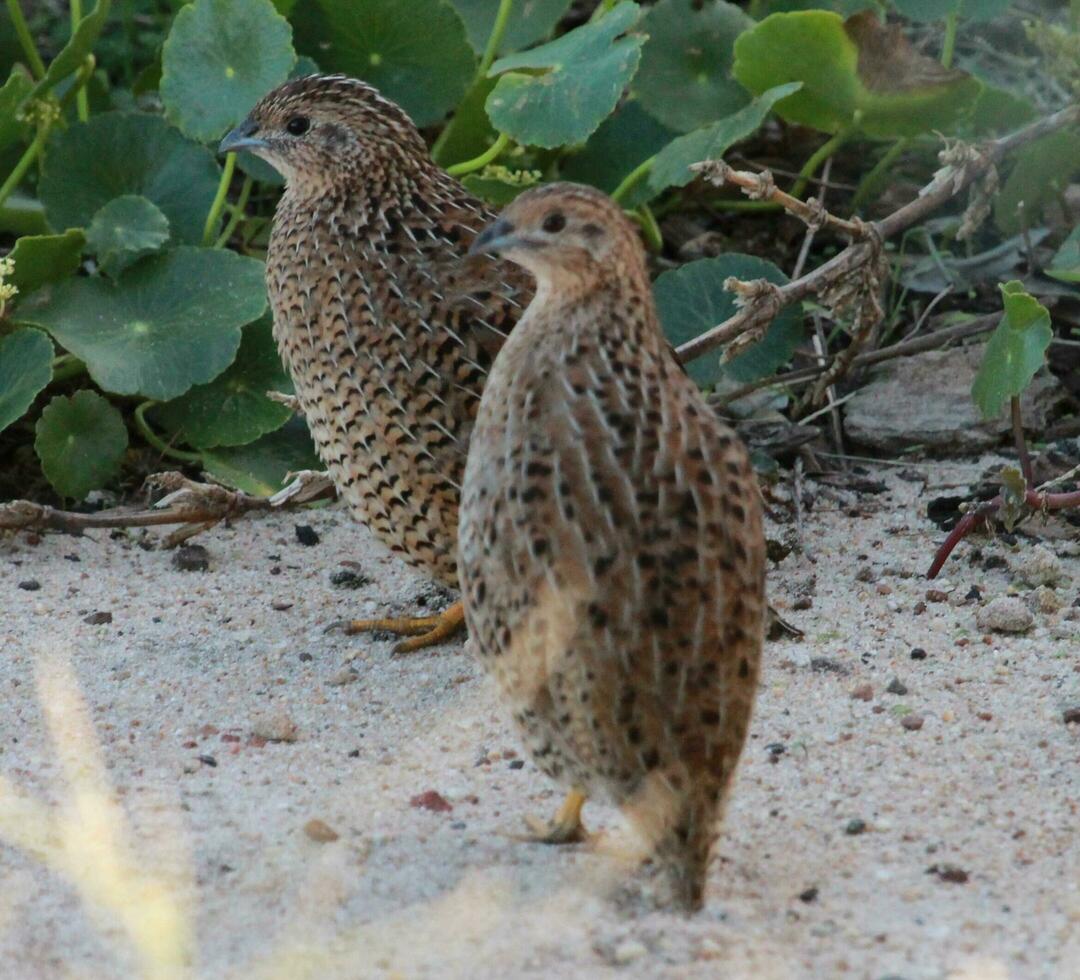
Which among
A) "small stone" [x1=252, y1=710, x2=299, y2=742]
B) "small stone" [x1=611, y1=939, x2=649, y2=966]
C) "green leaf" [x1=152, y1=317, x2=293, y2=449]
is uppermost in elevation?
"small stone" [x1=611, y1=939, x2=649, y2=966]

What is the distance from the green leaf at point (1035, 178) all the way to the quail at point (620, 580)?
2974 millimetres

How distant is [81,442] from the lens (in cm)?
571

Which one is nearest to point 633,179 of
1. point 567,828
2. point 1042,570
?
point 1042,570

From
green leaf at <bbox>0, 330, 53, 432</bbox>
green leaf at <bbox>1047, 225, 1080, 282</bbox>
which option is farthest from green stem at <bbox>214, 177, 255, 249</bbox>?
green leaf at <bbox>1047, 225, 1080, 282</bbox>

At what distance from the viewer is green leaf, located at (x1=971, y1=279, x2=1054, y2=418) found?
487cm

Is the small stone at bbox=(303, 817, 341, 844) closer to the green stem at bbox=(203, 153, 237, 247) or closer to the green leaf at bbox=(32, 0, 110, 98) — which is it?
the green stem at bbox=(203, 153, 237, 247)

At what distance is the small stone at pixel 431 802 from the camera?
12.3 ft

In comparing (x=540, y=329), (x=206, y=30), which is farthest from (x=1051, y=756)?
(x=206, y=30)

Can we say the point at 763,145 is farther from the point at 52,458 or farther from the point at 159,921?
the point at 159,921

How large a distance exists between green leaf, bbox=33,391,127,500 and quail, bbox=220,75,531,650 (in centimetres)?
102

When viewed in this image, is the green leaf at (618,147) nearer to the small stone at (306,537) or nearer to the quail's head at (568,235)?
the small stone at (306,537)

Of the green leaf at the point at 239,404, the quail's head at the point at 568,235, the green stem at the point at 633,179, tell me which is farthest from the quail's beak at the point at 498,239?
the green stem at the point at 633,179

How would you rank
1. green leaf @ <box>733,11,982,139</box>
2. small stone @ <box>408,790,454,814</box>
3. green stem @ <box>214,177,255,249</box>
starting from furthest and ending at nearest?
1. green stem @ <box>214,177,255,249</box>
2. green leaf @ <box>733,11,982,139</box>
3. small stone @ <box>408,790,454,814</box>

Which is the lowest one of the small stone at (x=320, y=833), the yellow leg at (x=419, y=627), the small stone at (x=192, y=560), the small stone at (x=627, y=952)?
the small stone at (x=192, y=560)
